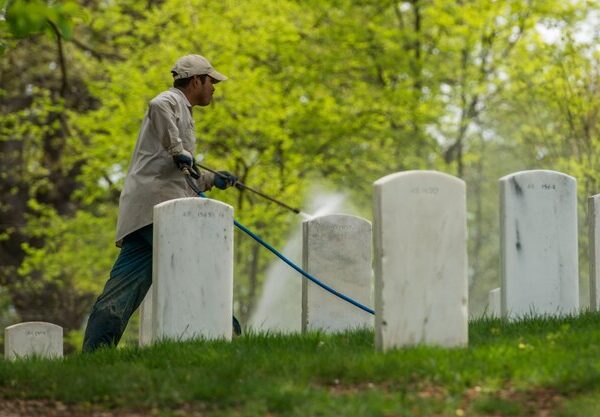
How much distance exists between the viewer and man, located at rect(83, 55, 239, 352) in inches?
322

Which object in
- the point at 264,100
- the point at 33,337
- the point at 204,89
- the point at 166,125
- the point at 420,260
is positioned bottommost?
the point at 33,337

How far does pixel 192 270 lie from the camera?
819 centimetres

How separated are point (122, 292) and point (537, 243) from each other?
328 centimetres

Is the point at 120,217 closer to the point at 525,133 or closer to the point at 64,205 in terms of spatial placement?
the point at 64,205

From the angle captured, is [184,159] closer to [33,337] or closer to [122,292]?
[122,292]

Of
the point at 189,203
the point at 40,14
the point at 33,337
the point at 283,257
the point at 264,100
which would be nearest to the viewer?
the point at 40,14

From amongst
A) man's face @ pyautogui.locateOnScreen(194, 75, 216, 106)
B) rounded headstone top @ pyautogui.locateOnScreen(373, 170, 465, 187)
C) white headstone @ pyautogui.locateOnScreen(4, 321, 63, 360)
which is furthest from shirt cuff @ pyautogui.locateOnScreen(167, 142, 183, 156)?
white headstone @ pyautogui.locateOnScreen(4, 321, 63, 360)

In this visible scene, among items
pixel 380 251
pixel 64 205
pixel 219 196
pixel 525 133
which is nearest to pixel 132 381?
pixel 380 251

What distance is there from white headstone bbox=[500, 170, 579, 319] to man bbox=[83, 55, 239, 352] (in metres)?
2.50

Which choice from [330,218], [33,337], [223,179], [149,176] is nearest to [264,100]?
[33,337]

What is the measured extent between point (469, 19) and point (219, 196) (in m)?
5.94

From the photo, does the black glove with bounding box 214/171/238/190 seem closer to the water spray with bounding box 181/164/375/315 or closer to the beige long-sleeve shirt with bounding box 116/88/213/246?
the water spray with bounding box 181/164/375/315

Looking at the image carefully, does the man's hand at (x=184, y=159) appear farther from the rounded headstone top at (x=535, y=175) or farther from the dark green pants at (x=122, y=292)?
the rounded headstone top at (x=535, y=175)

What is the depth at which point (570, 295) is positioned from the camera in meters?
8.84
